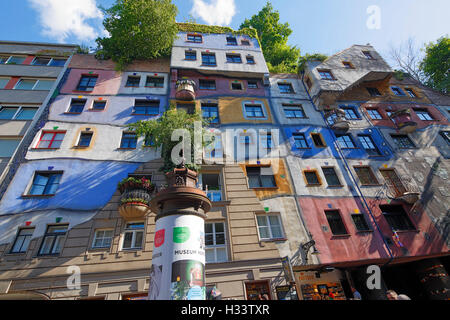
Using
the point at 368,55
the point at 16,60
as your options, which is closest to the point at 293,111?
the point at 368,55

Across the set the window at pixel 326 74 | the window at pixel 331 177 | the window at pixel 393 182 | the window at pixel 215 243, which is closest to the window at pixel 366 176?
the window at pixel 393 182

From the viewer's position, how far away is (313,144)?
19.0 m

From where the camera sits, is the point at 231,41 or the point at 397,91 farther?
the point at 231,41

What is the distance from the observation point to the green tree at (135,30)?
21281mm

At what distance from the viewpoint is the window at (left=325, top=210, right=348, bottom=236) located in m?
14.7

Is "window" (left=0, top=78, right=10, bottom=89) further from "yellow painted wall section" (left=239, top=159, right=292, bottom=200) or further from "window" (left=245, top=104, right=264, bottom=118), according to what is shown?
"yellow painted wall section" (left=239, top=159, right=292, bottom=200)

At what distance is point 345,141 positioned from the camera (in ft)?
65.9

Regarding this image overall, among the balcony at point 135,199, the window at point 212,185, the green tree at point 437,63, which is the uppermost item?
the green tree at point 437,63

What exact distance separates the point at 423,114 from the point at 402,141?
6.41 m

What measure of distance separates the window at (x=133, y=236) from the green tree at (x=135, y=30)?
619 inches

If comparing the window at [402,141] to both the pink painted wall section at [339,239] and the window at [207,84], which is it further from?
the window at [207,84]

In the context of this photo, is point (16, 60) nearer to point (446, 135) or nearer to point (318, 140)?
point (318, 140)
